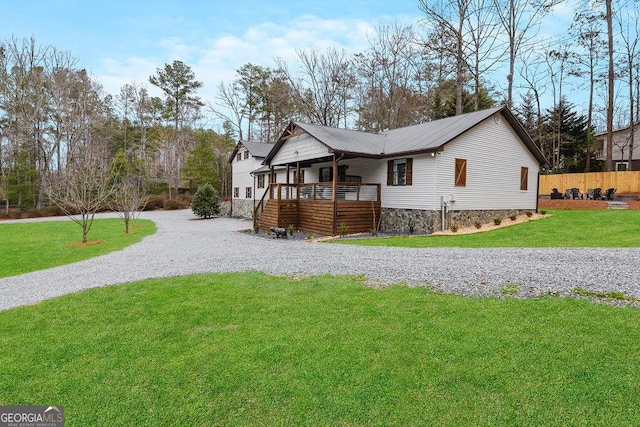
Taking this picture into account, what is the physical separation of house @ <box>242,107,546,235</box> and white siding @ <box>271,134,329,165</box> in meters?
0.05

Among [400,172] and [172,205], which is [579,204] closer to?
[400,172]

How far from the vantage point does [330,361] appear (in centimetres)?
348

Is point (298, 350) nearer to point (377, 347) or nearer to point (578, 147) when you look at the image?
point (377, 347)

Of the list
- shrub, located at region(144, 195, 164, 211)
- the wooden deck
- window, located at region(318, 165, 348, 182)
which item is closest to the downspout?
the wooden deck

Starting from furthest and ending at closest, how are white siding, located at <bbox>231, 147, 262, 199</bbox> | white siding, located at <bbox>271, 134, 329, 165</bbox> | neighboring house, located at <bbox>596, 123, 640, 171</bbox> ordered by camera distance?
neighboring house, located at <bbox>596, 123, 640, 171</bbox>
white siding, located at <bbox>231, 147, 262, 199</bbox>
white siding, located at <bbox>271, 134, 329, 165</bbox>

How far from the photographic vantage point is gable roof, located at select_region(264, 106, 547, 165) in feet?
48.4

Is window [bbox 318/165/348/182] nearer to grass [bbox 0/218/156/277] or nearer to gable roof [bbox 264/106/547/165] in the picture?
gable roof [bbox 264/106/547/165]

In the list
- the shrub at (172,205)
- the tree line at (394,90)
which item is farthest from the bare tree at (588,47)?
the shrub at (172,205)

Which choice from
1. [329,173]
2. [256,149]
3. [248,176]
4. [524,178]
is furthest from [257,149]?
[524,178]

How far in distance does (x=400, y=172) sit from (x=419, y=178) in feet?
4.28

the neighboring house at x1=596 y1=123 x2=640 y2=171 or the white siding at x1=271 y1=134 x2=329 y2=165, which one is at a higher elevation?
the neighboring house at x1=596 y1=123 x2=640 y2=171

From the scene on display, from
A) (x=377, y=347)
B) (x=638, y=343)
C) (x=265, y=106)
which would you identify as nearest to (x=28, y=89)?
(x=265, y=106)

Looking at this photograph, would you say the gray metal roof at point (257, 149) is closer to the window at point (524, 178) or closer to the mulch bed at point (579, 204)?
the window at point (524, 178)

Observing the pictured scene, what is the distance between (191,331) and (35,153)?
36.5 metres
